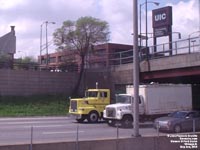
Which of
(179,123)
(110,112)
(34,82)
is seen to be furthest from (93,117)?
(34,82)

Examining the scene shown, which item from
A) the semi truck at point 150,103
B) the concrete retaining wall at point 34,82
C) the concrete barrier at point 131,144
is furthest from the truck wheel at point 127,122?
the concrete retaining wall at point 34,82

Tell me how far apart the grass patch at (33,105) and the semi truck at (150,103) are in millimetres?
15310

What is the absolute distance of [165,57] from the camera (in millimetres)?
45000

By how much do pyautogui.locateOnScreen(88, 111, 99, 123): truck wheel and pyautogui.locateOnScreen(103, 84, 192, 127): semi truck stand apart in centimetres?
271

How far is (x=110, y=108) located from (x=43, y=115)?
49.8 feet

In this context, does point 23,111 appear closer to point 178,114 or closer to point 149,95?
point 149,95

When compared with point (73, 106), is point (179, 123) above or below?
below

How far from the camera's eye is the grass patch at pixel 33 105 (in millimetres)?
49125

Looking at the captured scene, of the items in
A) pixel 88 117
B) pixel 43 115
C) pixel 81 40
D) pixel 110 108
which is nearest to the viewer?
pixel 110 108

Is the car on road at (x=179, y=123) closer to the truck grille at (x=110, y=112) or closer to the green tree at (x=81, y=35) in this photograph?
the truck grille at (x=110, y=112)

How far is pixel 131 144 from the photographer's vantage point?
62.1ft

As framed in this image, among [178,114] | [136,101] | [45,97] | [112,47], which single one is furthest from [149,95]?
[112,47]

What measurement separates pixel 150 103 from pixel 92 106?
17.3ft

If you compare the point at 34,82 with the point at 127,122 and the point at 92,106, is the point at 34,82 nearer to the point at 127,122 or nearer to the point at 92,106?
the point at 92,106
